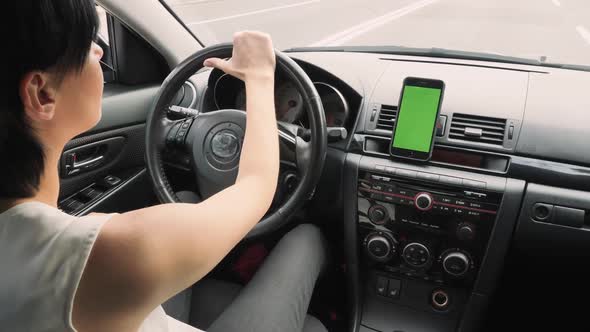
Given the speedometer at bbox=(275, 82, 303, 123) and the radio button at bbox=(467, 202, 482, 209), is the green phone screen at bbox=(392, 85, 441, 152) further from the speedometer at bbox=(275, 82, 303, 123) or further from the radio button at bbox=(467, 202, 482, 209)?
the speedometer at bbox=(275, 82, 303, 123)

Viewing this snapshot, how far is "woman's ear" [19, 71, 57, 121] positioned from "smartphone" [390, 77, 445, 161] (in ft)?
4.13

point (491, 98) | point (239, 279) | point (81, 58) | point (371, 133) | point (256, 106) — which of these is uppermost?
point (81, 58)

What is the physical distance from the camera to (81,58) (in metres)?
0.81

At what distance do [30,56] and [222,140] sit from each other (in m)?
1.05

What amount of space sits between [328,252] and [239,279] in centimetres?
37

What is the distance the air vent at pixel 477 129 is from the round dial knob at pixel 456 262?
1.40 ft

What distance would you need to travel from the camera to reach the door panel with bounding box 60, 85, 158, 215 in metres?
2.04

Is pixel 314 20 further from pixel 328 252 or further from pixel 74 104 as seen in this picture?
pixel 74 104

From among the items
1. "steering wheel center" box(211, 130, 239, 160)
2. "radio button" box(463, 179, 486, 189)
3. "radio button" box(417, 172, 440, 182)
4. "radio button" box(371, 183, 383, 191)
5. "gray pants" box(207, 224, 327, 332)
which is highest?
"steering wheel center" box(211, 130, 239, 160)

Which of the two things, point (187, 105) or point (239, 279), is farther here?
point (187, 105)

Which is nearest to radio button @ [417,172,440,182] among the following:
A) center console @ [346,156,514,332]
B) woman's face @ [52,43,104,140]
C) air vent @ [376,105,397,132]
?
center console @ [346,156,514,332]

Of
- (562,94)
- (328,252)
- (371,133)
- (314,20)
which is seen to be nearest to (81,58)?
(371,133)

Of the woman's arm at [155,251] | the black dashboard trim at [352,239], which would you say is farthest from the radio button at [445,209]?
the woman's arm at [155,251]

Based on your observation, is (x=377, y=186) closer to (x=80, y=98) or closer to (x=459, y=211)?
(x=459, y=211)
